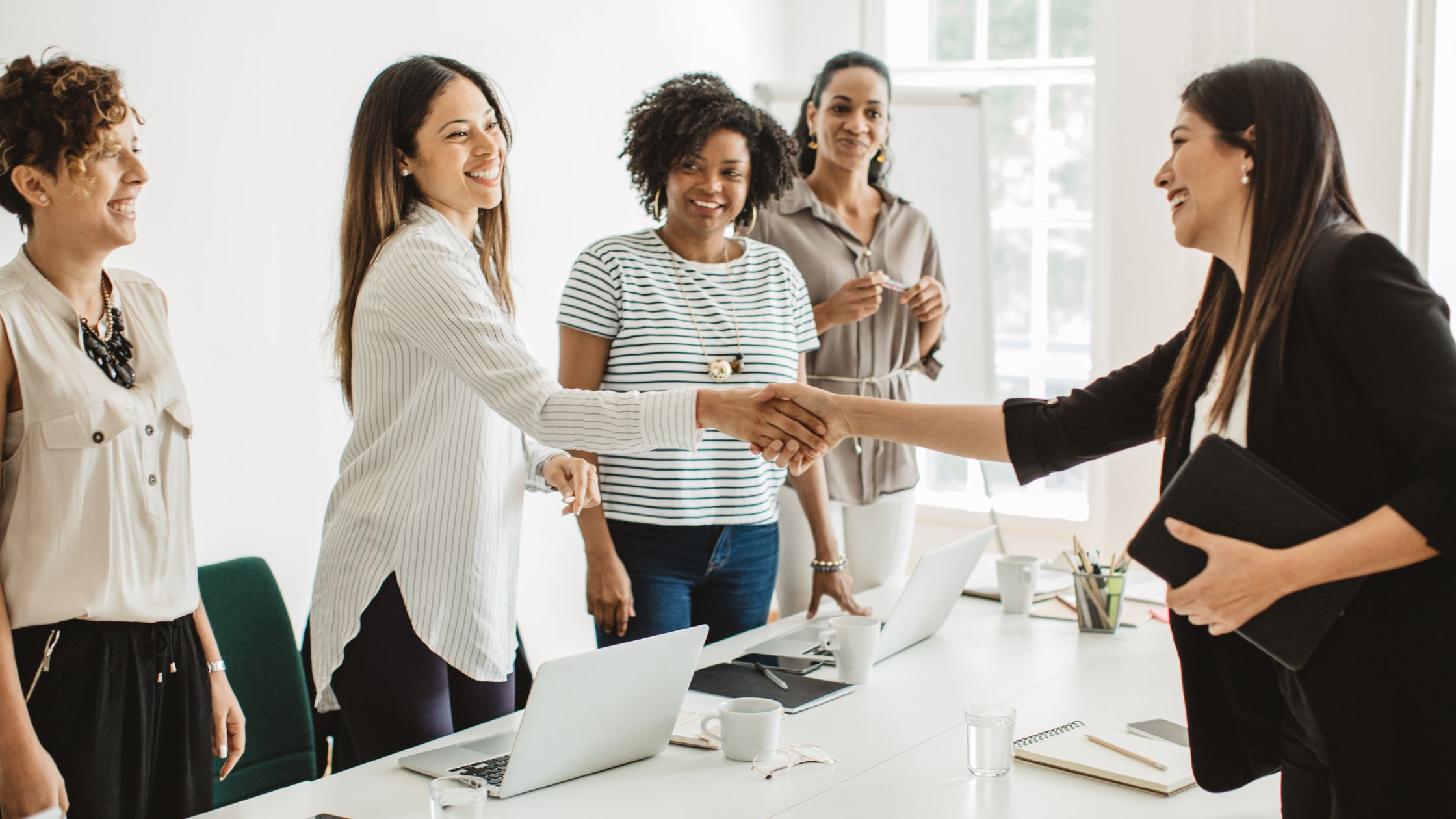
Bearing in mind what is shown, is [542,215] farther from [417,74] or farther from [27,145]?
[27,145]

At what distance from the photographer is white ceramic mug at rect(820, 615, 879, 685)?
1.85 meters

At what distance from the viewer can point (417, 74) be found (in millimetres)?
1788

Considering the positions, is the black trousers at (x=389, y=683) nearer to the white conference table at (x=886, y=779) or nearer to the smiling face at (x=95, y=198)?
the white conference table at (x=886, y=779)

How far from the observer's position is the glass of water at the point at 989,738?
1.45 metres

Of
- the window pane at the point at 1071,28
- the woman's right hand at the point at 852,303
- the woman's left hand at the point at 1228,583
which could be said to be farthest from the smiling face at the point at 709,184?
the window pane at the point at 1071,28

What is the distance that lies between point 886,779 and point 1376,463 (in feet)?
2.17

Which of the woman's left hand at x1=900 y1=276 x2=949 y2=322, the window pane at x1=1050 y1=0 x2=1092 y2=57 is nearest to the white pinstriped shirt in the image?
the woman's left hand at x1=900 y1=276 x2=949 y2=322

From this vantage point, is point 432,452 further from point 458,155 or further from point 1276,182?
point 1276,182

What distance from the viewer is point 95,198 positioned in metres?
1.61

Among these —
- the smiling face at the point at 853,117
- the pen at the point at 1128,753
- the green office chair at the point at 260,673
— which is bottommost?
the green office chair at the point at 260,673

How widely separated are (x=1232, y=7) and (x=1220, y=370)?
314 cm

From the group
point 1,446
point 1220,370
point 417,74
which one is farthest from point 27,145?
point 1220,370

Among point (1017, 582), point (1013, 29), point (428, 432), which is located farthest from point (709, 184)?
point (1013, 29)

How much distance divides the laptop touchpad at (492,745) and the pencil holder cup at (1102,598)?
1.12 meters
